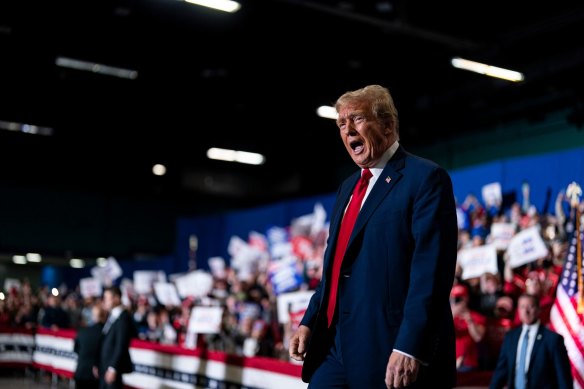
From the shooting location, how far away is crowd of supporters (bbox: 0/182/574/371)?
803 centimetres

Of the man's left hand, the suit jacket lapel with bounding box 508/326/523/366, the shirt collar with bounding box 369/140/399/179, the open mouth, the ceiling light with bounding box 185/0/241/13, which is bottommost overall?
the suit jacket lapel with bounding box 508/326/523/366

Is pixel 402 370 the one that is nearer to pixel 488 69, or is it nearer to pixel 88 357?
pixel 88 357

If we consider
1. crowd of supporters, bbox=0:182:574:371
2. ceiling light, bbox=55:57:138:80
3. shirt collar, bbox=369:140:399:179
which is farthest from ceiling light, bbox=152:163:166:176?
shirt collar, bbox=369:140:399:179

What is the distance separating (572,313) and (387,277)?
4823mm

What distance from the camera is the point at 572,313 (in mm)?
6609

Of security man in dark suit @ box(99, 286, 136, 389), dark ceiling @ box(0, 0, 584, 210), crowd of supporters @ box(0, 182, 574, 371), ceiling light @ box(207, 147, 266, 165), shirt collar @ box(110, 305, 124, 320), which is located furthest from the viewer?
ceiling light @ box(207, 147, 266, 165)

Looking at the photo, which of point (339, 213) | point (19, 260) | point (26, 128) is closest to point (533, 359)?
point (339, 213)

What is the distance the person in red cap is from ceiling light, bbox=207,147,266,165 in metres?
13.7

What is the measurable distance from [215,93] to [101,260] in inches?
595

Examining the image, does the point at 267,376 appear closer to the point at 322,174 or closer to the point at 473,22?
the point at 473,22

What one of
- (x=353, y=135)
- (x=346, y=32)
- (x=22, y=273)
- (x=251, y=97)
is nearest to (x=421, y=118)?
(x=251, y=97)

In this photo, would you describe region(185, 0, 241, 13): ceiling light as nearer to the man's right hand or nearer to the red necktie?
the red necktie

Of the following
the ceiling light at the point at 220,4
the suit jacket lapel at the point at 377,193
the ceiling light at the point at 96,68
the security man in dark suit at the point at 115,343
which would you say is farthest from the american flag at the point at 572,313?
the ceiling light at the point at 96,68

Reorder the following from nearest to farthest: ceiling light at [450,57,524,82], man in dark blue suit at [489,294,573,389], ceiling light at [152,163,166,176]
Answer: man in dark blue suit at [489,294,573,389] → ceiling light at [450,57,524,82] → ceiling light at [152,163,166,176]
